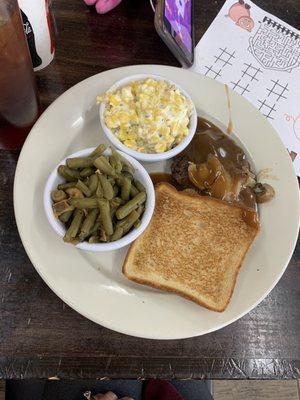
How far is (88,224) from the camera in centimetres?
110

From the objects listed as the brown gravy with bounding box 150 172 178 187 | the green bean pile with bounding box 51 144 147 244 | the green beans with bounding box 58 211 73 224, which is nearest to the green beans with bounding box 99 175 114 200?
the green bean pile with bounding box 51 144 147 244

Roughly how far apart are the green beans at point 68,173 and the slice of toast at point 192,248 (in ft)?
0.79

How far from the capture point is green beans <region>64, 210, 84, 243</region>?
108 centimetres

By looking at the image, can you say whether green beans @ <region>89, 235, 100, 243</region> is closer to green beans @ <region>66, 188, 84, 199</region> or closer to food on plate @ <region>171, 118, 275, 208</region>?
green beans @ <region>66, 188, 84, 199</region>

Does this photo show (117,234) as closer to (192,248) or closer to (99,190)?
(99,190)

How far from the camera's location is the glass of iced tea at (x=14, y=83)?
3.29 feet

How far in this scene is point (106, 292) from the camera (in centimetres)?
114

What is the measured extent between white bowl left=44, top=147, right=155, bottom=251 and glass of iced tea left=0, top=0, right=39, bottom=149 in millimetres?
213

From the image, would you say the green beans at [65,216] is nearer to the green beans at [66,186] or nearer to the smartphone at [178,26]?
the green beans at [66,186]

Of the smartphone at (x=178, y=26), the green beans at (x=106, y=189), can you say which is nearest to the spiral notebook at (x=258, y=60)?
the smartphone at (x=178, y=26)

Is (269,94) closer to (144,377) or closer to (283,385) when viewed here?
(144,377)

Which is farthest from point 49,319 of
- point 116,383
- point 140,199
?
point 116,383

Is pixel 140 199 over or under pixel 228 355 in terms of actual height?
over

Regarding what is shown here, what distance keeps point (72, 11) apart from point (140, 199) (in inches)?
31.2
